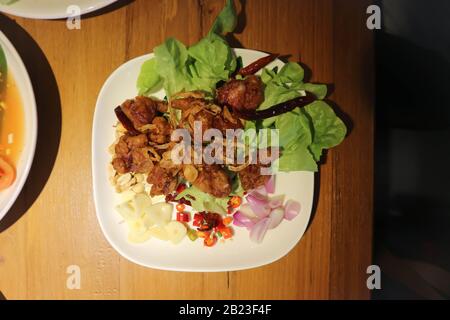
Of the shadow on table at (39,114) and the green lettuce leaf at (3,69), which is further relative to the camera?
the shadow on table at (39,114)

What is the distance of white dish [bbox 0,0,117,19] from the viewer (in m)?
1.65

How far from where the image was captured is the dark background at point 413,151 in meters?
1.90

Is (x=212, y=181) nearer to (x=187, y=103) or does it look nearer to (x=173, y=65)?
(x=187, y=103)

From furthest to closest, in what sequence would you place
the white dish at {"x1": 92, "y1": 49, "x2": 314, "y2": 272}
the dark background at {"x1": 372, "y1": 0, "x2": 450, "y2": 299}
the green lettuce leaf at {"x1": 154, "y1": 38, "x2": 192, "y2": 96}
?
the dark background at {"x1": 372, "y1": 0, "x2": 450, "y2": 299} → the white dish at {"x1": 92, "y1": 49, "x2": 314, "y2": 272} → the green lettuce leaf at {"x1": 154, "y1": 38, "x2": 192, "y2": 96}

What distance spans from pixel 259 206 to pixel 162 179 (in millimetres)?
472

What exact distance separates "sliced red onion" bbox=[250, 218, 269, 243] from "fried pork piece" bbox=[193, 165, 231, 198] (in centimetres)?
25

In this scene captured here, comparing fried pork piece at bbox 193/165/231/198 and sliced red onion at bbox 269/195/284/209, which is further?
sliced red onion at bbox 269/195/284/209

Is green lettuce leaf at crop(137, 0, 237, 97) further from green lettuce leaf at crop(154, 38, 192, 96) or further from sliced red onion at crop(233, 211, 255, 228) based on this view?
sliced red onion at crop(233, 211, 255, 228)

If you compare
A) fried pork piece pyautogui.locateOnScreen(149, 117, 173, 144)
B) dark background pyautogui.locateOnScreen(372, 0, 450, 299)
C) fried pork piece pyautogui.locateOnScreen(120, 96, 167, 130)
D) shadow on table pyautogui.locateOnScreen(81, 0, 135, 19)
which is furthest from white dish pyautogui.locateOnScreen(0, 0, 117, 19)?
dark background pyautogui.locateOnScreen(372, 0, 450, 299)

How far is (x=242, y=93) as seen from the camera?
1.65 m

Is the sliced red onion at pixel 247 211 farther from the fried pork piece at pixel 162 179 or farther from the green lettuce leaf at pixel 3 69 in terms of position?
the green lettuce leaf at pixel 3 69

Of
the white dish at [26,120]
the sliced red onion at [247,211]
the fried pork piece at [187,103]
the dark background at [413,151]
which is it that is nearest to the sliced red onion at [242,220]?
the sliced red onion at [247,211]

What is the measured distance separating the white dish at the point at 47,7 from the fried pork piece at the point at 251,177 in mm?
971

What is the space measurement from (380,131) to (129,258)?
1.40 m
